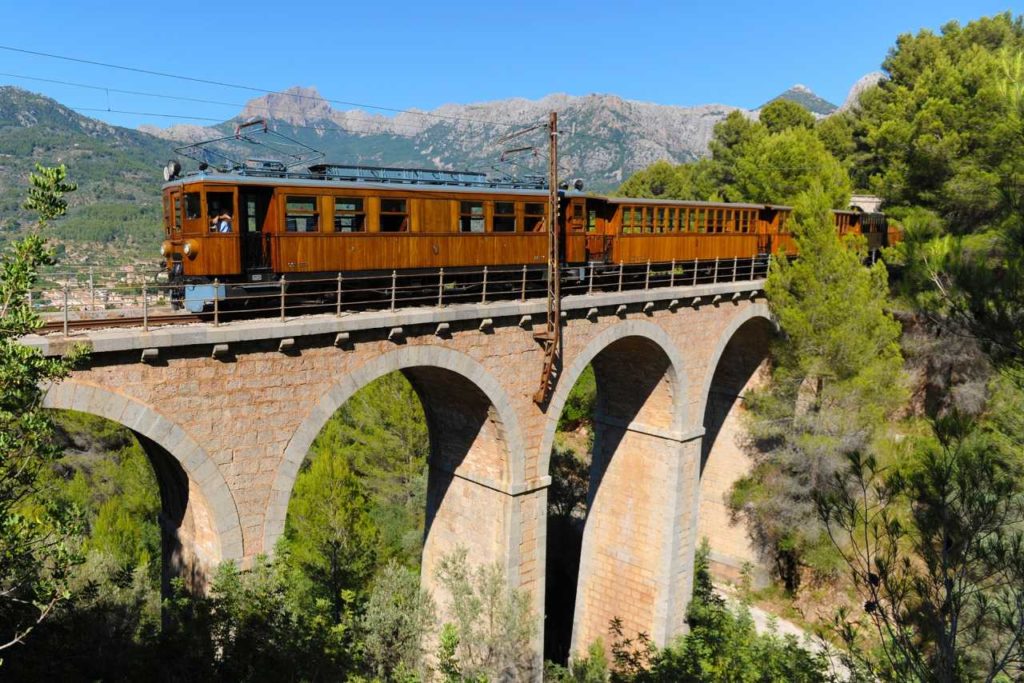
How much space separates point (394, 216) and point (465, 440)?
16.9 feet

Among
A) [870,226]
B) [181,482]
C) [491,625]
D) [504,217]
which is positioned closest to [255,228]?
[181,482]

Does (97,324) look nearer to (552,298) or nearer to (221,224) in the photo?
(221,224)

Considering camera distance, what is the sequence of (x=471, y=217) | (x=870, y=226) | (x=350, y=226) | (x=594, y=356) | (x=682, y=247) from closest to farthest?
1. (x=350, y=226)
2. (x=471, y=217)
3. (x=594, y=356)
4. (x=682, y=247)
5. (x=870, y=226)

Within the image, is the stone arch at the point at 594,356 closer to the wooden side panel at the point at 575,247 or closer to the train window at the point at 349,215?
the wooden side panel at the point at 575,247

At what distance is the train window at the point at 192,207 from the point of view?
473 inches

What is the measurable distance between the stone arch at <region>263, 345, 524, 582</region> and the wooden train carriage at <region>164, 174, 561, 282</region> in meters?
2.18

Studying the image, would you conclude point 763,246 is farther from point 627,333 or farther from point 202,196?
point 202,196

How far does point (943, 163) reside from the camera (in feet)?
78.9

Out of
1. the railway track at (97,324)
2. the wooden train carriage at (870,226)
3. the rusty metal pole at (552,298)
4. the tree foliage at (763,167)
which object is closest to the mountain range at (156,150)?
the rusty metal pole at (552,298)

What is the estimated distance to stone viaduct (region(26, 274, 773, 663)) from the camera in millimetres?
10461

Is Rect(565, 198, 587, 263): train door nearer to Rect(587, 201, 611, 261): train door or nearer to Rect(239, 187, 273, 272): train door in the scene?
Rect(587, 201, 611, 261): train door

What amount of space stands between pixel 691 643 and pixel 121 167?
61825 millimetres

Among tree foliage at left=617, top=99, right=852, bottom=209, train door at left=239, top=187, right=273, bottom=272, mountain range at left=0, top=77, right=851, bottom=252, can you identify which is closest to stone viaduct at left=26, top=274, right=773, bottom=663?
train door at left=239, top=187, right=273, bottom=272

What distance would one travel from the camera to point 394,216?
14.4m
